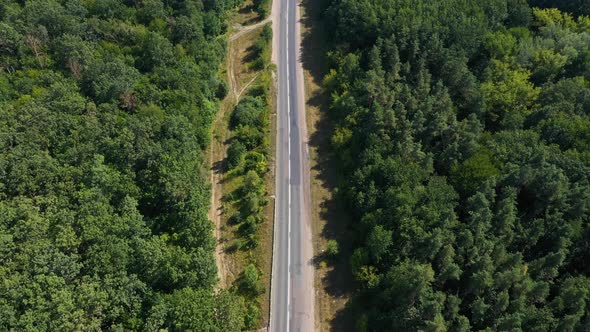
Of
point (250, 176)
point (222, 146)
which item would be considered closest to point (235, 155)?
point (222, 146)

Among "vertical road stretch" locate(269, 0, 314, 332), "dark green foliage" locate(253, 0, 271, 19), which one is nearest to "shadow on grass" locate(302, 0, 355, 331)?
"vertical road stretch" locate(269, 0, 314, 332)

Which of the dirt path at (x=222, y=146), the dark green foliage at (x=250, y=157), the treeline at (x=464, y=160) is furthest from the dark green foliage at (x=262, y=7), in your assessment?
the dark green foliage at (x=250, y=157)

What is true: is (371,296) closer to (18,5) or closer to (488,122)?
(488,122)

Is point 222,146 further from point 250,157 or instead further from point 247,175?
point 247,175

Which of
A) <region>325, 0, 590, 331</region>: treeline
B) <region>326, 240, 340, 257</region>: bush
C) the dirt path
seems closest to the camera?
<region>325, 0, 590, 331</region>: treeline

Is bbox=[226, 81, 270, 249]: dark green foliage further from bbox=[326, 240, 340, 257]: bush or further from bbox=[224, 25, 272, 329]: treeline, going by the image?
bbox=[326, 240, 340, 257]: bush

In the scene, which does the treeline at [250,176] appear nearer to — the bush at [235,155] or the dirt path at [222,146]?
the bush at [235,155]

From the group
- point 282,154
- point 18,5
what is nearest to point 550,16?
point 282,154
